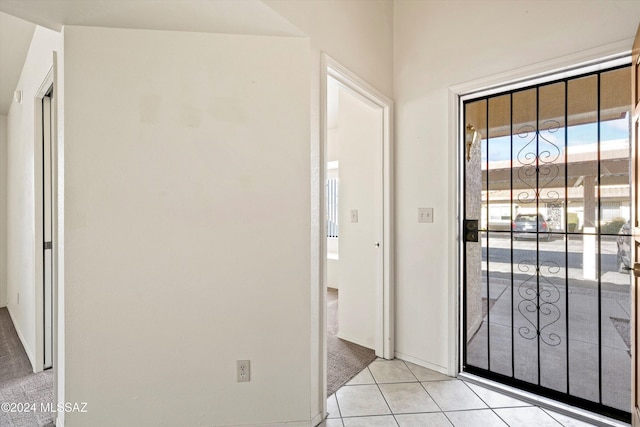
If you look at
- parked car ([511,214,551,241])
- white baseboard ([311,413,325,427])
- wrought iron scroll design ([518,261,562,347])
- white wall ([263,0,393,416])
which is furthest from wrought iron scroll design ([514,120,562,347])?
white baseboard ([311,413,325,427])

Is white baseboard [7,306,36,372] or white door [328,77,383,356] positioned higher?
white door [328,77,383,356]

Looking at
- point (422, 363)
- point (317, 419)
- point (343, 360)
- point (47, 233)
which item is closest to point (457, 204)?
point (422, 363)

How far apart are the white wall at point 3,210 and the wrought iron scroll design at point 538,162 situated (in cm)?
569

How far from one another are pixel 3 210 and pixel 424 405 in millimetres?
5312

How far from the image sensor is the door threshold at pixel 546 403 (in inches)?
67.8

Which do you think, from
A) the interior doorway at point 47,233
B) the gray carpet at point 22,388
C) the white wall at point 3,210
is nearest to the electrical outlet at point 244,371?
the gray carpet at point 22,388

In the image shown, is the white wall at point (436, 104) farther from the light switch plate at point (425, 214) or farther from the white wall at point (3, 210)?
the white wall at point (3, 210)

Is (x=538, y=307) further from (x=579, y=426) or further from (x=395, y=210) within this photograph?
(x=395, y=210)

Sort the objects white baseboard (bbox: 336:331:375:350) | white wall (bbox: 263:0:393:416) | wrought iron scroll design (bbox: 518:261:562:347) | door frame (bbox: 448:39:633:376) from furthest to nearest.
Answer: white baseboard (bbox: 336:331:375:350) → door frame (bbox: 448:39:633:376) → wrought iron scroll design (bbox: 518:261:562:347) → white wall (bbox: 263:0:393:416)

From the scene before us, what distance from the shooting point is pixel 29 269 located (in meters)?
2.59

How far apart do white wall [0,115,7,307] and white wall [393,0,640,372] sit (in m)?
4.88

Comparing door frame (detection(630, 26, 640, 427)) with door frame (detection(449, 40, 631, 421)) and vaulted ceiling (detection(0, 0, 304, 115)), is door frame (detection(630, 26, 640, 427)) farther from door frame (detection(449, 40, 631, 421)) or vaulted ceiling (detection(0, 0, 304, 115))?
vaulted ceiling (detection(0, 0, 304, 115))

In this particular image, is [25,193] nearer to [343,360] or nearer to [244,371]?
[244,371]

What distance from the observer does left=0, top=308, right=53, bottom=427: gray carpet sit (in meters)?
1.76
